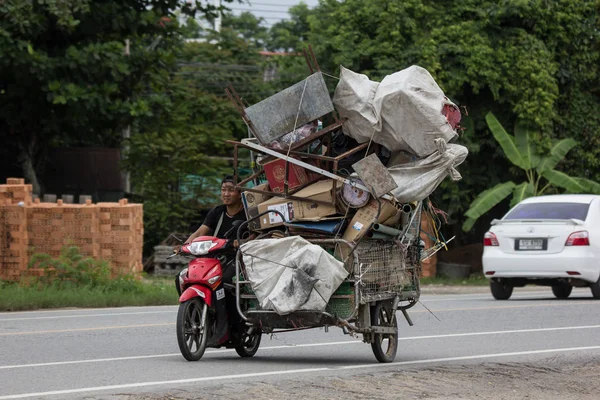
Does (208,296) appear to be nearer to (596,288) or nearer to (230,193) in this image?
(230,193)

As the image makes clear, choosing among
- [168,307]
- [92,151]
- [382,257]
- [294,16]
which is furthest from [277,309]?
[294,16]

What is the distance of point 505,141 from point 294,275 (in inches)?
733

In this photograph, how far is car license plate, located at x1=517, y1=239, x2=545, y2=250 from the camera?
18.0 meters

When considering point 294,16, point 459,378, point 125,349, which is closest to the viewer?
point 459,378

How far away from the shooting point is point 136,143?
28344 millimetres

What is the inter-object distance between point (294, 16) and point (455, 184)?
41.0 m

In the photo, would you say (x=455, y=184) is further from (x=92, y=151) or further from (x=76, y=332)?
(x=76, y=332)

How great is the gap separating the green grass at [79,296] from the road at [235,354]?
75 centimetres

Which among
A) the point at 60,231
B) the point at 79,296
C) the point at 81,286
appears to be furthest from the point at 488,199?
the point at 79,296

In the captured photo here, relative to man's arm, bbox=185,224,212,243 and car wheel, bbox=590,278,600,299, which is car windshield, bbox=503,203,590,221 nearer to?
car wheel, bbox=590,278,600,299

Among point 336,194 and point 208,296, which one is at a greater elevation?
point 336,194

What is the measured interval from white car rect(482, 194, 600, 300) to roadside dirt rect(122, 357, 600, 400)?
732 centimetres

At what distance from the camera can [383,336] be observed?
10.5 meters

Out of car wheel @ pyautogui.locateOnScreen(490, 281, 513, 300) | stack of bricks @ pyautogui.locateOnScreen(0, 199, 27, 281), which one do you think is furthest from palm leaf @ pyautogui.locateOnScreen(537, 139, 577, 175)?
stack of bricks @ pyautogui.locateOnScreen(0, 199, 27, 281)
